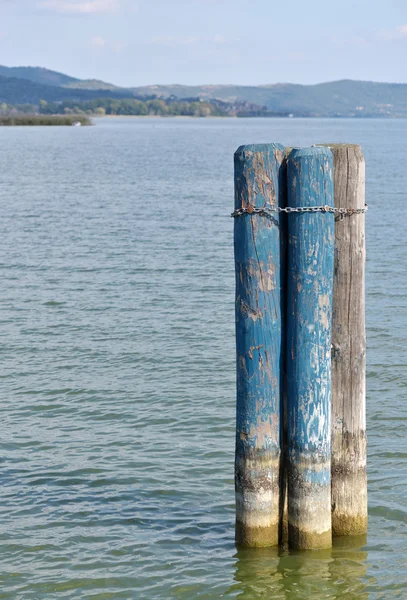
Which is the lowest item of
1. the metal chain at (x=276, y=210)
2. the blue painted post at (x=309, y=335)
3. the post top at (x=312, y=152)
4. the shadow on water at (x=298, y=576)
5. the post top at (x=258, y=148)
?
the shadow on water at (x=298, y=576)

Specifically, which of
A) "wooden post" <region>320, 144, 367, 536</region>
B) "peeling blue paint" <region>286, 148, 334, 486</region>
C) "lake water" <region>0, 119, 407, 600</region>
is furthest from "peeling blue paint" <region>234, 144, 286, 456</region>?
"lake water" <region>0, 119, 407, 600</region>

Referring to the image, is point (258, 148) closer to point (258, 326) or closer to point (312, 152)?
point (312, 152)

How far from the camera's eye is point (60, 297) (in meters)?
19.3

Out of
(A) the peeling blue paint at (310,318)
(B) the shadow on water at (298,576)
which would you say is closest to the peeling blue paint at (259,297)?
(A) the peeling blue paint at (310,318)

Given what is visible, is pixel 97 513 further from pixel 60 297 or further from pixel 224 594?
pixel 60 297

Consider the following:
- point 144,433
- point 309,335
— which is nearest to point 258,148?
point 309,335

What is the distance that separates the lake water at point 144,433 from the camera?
7668 millimetres

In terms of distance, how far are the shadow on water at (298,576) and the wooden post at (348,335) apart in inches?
19.8

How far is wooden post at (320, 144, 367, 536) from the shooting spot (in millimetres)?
7070

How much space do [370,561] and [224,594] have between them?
1.30m

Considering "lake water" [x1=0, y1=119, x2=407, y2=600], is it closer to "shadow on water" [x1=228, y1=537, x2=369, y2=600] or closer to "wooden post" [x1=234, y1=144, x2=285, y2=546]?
"shadow on water" [x1=228, y1=537, x2=369, y2=600]

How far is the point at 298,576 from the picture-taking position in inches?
294

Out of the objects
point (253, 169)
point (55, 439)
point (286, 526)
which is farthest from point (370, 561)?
point (55, 439)

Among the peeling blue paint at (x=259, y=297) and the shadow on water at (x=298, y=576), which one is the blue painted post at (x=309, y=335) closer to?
the peeling blue paint at (x=259, y=297)
